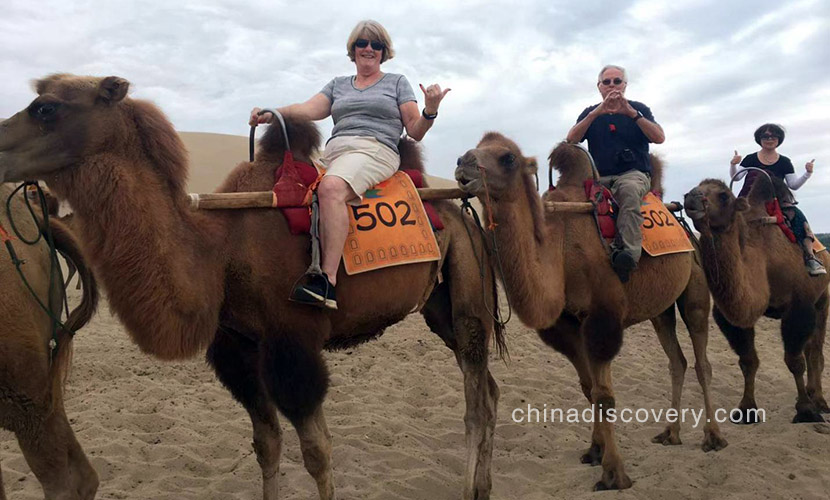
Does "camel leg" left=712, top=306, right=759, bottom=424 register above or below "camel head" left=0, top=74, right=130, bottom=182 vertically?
below

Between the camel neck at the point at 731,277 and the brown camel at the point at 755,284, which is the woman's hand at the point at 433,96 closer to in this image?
the brown camel at the point at 755,284

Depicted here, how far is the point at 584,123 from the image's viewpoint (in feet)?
19.2

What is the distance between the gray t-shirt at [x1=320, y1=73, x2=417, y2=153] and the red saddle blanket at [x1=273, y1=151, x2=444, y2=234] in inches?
20.0

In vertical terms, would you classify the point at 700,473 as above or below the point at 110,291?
below

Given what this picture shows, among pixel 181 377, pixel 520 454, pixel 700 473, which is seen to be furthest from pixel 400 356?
pixel 700 473

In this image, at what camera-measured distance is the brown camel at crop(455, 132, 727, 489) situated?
4.64 metres

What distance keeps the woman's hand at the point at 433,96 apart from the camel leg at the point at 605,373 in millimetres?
2149

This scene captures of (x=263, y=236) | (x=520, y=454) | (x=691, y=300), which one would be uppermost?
(x=263, y=236)

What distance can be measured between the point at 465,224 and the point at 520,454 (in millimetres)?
2462

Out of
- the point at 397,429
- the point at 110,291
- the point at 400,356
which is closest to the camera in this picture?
the point at 110,291

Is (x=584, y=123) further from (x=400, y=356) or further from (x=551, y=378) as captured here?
(x=400, y=356)

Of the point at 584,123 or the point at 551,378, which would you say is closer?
the point at 584,123

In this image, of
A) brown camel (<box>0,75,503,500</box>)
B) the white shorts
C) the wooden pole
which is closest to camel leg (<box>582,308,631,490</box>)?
the wooden pole

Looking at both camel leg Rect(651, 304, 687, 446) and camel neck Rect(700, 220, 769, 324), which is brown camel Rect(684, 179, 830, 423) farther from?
camel leg Rect(651, 304, 687, 446)
